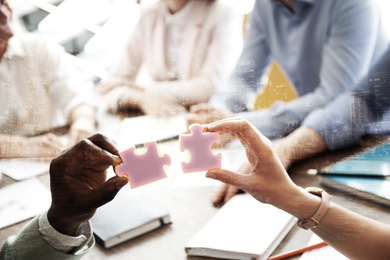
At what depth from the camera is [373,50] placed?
77 centimetres

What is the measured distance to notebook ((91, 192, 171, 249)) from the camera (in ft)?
1.79

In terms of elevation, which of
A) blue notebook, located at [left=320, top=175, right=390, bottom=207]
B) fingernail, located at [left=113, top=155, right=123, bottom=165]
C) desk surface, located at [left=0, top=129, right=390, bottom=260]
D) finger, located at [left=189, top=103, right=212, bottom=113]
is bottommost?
desk surface, located at [left=0, top=129, right=390, bottom=260]

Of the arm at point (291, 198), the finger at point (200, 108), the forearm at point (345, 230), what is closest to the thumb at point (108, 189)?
the arm at point (291, 198)

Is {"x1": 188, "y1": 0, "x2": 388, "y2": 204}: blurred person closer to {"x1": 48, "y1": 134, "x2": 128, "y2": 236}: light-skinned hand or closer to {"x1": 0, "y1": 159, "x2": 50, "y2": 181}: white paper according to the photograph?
{"x1": 48, "y1": 134, "x2": 128, "y2": 236}: light-skinned hand

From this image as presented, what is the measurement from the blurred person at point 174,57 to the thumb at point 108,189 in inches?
16.7

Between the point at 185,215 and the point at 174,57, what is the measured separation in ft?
1.55

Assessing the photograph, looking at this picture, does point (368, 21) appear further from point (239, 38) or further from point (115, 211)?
point (115, 211)

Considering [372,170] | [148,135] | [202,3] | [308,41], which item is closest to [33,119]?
[148,135]

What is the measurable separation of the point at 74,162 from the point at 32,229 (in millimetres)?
143

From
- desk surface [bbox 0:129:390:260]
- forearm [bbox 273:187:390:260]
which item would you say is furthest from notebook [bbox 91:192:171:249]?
forearm [bbox 273:187:390:260]

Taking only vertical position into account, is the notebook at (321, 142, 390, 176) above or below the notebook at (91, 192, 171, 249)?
above

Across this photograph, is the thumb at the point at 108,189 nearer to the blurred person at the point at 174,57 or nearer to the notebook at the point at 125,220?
the notebook at the point at 125,220

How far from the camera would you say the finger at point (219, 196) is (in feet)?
2.18

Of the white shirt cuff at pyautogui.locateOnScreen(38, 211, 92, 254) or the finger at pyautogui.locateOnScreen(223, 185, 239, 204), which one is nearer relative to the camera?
the white shirt cuff at pyautogui.locateOnScreen(38, 211, 92, 254)
